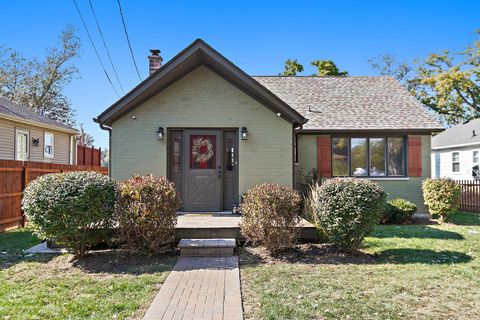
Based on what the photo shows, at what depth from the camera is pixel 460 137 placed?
72.5 ft

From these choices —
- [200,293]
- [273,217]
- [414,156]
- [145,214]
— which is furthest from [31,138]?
[414,156]

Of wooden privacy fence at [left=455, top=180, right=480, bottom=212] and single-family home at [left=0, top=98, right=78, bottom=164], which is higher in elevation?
single-family home at [left=0, top=98, right=78, bottom=164]

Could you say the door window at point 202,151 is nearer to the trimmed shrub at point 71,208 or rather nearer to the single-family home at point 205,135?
the single-family home at point 205,135

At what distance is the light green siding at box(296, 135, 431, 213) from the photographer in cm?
1214

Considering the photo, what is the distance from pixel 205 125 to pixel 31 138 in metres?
12.5

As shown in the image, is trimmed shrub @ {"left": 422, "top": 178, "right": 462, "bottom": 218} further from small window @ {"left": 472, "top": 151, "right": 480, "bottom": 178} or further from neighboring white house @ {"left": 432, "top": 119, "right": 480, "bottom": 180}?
small window @ {"left": 472, "top": 151, "right": 480, "bottom": 178}

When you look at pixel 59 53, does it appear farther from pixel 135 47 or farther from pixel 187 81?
pixel 187 81

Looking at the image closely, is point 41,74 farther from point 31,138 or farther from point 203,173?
point 203,173

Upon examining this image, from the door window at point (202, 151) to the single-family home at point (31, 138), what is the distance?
10347mm

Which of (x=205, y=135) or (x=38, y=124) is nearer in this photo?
(x=205, y=135)

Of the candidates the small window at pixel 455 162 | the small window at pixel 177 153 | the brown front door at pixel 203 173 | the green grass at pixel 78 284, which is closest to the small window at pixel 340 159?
the brown front door at pixel 203 173

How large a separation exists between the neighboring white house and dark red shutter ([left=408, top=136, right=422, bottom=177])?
33.2 feet

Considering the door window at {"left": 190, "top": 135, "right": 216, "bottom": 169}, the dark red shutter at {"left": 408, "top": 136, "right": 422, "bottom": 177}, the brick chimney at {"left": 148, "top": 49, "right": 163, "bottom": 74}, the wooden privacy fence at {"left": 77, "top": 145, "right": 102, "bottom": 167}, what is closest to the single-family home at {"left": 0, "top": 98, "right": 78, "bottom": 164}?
the wooden privacy fence at {"left": 77, "top": 145, "right": 102, "bottom": 167}

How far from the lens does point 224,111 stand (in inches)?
400
